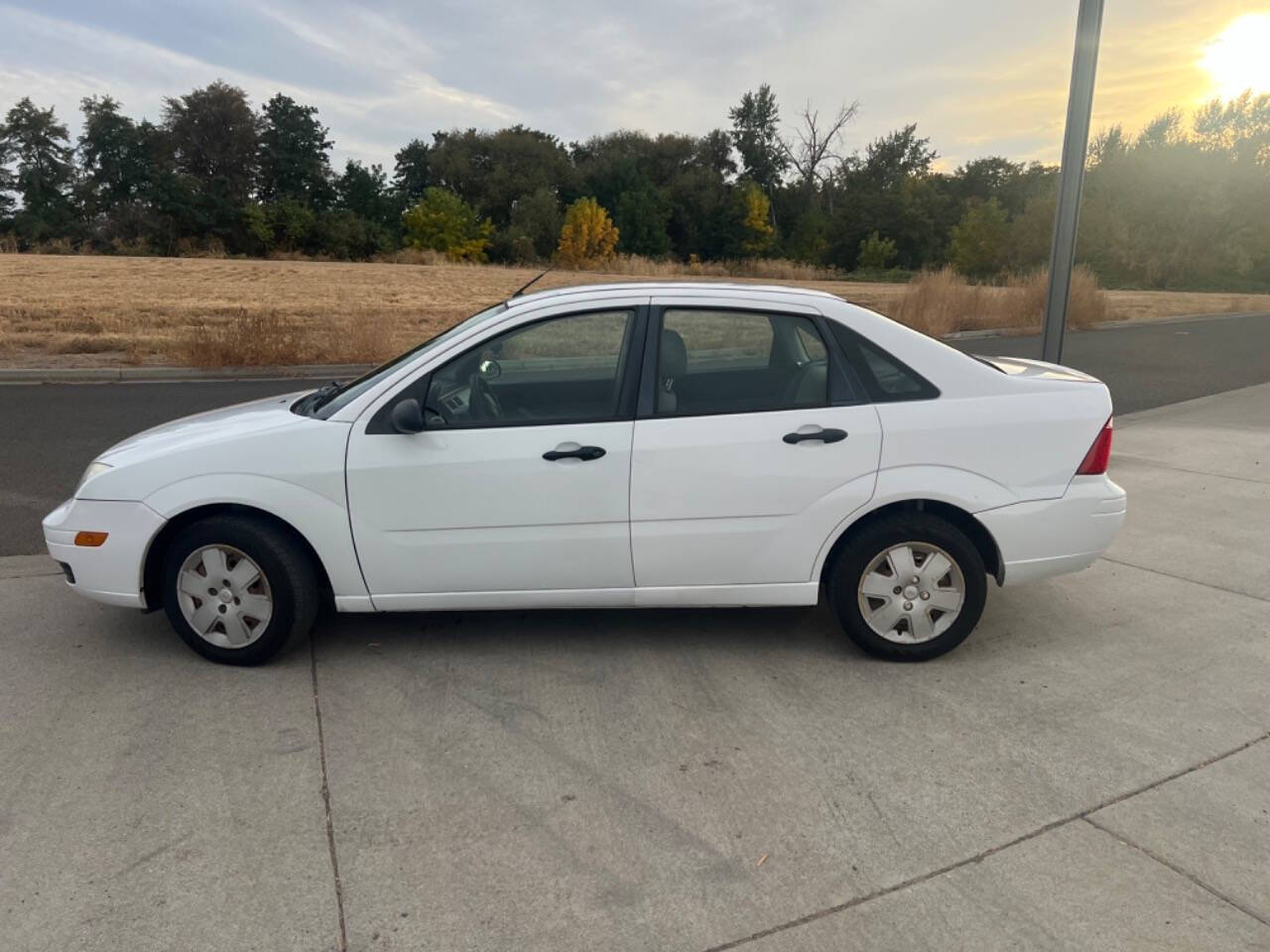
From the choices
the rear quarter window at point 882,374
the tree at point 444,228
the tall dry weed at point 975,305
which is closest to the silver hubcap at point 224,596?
the rear quarter window at point 882,374

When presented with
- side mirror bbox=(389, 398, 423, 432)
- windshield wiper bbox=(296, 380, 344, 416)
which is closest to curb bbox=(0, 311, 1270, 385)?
windshield wiper bbox=(296, 380, 344, 416)

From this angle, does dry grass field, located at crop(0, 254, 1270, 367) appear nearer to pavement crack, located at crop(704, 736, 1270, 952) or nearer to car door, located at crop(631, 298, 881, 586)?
car door, located at crop(631, 298, 881, 586)

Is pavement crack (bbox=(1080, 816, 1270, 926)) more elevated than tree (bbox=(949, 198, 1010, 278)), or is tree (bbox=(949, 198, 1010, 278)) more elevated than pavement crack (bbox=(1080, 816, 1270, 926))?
tree (bbox=(949, 198, 1010, 278))

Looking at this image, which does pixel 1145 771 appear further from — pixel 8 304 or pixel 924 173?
pixel 924 173

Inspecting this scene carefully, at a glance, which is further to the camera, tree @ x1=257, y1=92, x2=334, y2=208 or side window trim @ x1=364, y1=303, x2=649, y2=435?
tree @ x1=257, y1=92, x2=334, y2=208

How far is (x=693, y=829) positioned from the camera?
115 inches

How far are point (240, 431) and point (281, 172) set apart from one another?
2762 inches

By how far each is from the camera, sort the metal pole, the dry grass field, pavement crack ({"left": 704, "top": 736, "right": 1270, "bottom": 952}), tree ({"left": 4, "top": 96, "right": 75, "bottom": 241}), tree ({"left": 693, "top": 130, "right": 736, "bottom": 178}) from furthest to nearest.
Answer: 1. tree ({"left": 693, "top": 130, "right": 736, "bottom": 178})
2. tree ({"left": 4, "top": 96, "right": 75, "bottom": 241})
3. the dry grass field
4. the metal pole
5. pavement crack ({"left": 704, "top": 736, "right": 1270, "bottom": 952})

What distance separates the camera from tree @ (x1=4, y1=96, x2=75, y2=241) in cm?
5834

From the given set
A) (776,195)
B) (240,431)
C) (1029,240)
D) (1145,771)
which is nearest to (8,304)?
(240,431)

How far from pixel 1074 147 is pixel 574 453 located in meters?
4.96

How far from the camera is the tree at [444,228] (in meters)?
61.1

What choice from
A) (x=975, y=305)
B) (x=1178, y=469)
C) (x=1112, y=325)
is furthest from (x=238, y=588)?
(x=1112, y=325)

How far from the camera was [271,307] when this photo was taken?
2198cm
